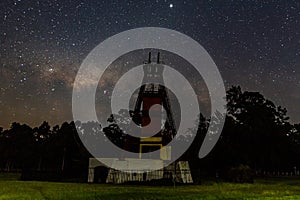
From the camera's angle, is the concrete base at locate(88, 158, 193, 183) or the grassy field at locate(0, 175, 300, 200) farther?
the concrete base at locate(88, 158, 193, 183)

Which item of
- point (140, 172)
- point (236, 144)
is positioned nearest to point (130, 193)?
point (140, 172)

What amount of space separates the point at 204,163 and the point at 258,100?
16862 millimetres

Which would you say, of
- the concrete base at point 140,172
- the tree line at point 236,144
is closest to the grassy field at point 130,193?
the concrete base at point 140,172

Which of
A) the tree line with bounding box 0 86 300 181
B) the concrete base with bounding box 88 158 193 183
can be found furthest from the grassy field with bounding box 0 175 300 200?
the tree line with bounding box 0 86 300 181

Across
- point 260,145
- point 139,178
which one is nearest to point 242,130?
point 260,145

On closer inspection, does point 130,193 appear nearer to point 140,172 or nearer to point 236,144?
point 140,172

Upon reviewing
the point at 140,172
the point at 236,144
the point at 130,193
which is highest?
the point at 236,144

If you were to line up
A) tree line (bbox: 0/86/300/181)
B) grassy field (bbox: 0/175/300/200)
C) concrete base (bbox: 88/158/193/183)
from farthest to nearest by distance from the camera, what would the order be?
tree line (bbox: 0/86/300/181) → concrete base (bbox: 88/158/193/183) → grassy field (bbox: 0/175/300/200)

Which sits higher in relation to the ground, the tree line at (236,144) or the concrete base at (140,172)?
the tree line at (236,144)

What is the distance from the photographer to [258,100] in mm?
58375

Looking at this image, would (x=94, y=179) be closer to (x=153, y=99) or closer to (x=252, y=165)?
(x=153, y=99)

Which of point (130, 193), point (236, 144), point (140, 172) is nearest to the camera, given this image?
point (130, 193)

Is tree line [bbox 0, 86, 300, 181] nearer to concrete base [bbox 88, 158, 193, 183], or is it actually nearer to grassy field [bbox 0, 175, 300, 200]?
concrete base [bbox 88, 158, 193, 183]

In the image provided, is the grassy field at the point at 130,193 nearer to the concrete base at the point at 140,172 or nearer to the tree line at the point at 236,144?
the concrete base at the point at 140,172
